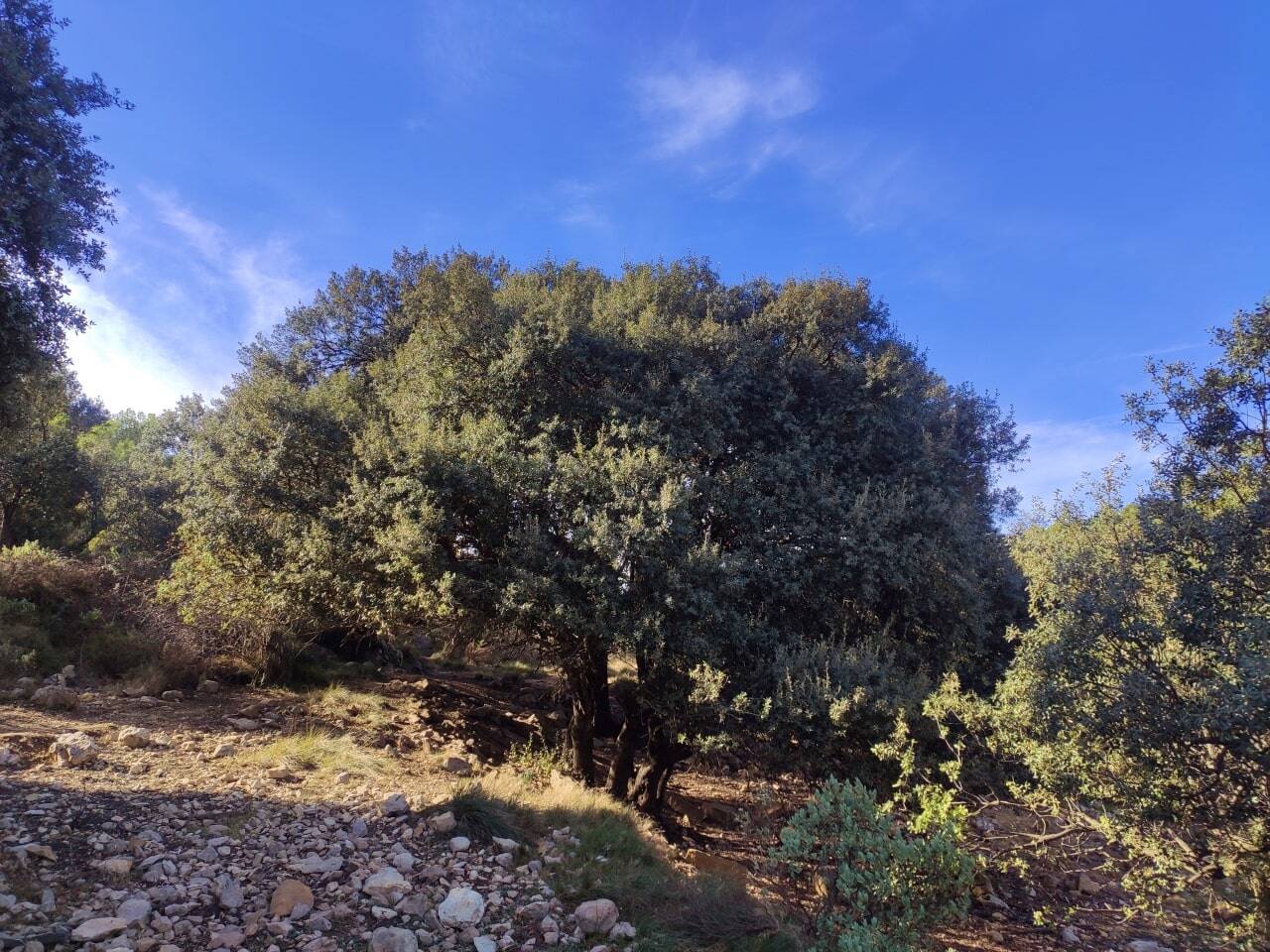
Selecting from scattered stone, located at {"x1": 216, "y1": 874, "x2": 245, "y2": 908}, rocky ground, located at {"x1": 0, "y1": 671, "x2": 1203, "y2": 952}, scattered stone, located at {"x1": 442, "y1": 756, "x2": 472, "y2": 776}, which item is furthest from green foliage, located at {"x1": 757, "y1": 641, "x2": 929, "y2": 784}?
scattered stone, located at {"x1": 216, "y1": 874, "x2": 245, "y2": 908}

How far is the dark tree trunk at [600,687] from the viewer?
9742mm

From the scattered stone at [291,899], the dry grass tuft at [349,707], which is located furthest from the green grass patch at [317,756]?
the scattered stone at [291,899]

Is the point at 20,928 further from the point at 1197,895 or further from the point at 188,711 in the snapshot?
the point at 1197,895

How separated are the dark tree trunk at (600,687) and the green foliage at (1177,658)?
17.1 feet

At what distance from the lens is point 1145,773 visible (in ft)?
17.4

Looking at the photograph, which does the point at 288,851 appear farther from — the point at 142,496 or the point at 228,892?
the point at 142,496

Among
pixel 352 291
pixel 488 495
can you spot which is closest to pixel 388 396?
pixel 488 495

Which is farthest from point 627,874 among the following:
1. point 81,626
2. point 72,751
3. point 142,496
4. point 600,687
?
point 142,496

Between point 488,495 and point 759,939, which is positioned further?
point 488,495

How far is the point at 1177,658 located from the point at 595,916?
5.25 metres

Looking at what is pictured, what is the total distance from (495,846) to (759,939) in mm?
2669

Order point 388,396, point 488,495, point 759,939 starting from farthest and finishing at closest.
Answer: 1. point 388,396
2. point 488,495
3. point 759,939

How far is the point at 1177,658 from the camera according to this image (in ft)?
17.8

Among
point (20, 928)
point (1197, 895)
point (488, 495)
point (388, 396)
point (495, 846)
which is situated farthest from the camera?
point (388, 396)
